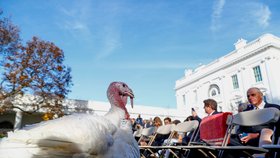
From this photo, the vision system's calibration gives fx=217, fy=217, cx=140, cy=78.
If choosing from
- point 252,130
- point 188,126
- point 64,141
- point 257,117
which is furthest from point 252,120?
point 64,141

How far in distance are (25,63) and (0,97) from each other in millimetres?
2848

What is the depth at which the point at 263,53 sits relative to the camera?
2944cm

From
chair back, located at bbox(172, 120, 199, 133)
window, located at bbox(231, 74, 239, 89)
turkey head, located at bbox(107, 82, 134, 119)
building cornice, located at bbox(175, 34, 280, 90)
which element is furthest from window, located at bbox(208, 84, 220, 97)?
turkey head, located at bbox(107, 82, 134, 119)

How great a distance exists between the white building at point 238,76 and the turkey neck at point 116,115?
26.8 meters

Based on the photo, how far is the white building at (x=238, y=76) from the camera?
28188 millimetres

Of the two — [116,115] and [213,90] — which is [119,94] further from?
[213,90]

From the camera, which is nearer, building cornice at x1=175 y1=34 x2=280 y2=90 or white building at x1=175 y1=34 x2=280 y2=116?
white building at x1=175 y1=34 x2=280 y2=116

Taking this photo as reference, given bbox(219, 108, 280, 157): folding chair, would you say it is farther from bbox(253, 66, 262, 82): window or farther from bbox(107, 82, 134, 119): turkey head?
bbox(253, 66, 262, 82): window

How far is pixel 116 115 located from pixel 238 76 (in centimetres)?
3368

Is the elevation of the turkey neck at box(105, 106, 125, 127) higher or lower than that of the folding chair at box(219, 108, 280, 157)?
higher

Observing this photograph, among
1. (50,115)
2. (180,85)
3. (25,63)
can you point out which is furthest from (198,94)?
(25,63)

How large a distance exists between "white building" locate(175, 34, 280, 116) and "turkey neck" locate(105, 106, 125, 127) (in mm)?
26799

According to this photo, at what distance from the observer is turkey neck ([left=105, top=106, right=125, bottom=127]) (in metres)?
2.24

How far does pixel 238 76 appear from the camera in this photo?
32531mm
